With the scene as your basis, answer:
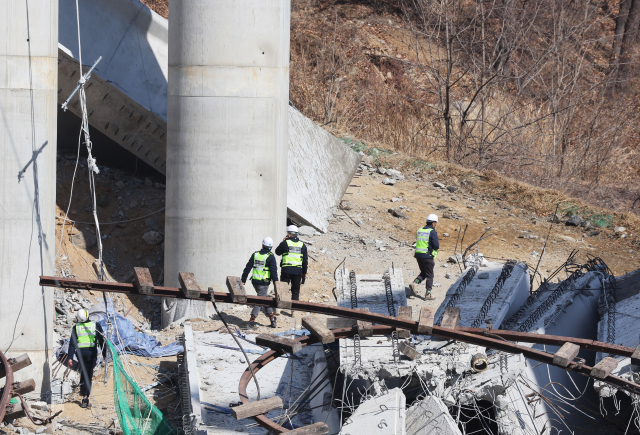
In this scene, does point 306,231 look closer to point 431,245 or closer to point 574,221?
point 431,245

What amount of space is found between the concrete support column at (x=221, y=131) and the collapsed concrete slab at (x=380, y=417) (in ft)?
19.6

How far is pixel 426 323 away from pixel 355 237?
9288 mm

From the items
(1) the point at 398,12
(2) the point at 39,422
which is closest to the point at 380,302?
(2) the point at 39,422

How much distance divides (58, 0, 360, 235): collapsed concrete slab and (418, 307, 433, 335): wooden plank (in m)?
8.81

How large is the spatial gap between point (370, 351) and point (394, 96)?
17413 mm

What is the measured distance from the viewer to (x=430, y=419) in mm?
5562

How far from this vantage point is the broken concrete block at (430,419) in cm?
541

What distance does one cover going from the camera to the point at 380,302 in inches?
375

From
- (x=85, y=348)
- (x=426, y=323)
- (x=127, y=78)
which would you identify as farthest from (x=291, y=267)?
(x=426, y=323)

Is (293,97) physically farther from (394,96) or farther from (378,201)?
(378,201)

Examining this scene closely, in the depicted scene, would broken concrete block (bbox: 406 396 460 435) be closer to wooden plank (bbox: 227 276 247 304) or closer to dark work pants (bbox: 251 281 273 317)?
wooden plank (bbox: 227 276 247 304)

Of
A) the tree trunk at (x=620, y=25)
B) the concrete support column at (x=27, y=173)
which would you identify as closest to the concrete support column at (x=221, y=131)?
the concrete support column at (x=27, y=173)

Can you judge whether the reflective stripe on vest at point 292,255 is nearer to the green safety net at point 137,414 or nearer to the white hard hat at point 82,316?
the white hard hat at point 82,316

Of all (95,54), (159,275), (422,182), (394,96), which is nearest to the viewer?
(159,275)
